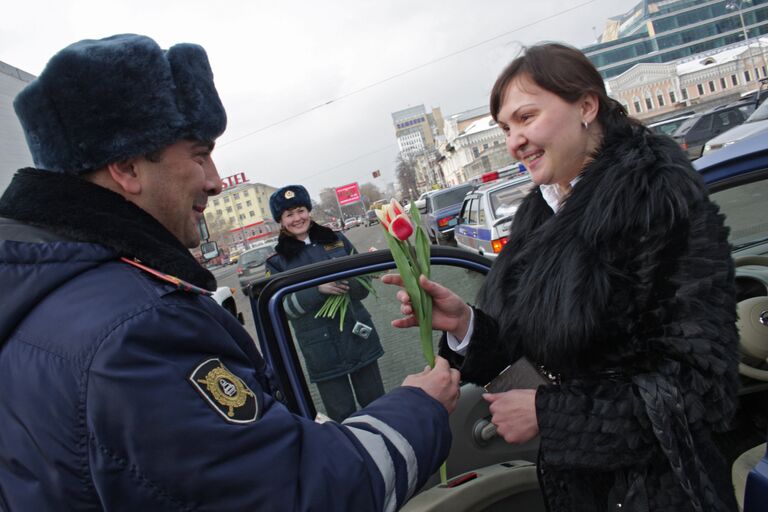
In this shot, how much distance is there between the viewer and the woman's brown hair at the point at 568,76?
1.57 metres

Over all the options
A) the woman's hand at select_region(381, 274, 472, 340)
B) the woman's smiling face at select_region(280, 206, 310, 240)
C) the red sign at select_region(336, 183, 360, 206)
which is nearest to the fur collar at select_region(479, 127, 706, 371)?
the woman's hand at select_region(381, 274, 472, 340)

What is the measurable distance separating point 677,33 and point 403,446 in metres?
112

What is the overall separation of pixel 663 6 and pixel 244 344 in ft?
366

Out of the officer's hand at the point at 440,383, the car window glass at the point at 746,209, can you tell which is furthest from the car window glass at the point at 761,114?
the officer's hand at the point at 440,383

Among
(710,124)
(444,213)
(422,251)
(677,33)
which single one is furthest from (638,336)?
(677,33)

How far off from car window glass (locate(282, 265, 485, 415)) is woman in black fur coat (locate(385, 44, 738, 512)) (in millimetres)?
532

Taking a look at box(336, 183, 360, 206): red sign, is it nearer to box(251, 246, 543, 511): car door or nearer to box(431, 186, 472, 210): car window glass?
box(431, 186, 472, 210): car window glass

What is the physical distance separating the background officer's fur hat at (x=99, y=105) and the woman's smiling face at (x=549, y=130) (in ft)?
3.39

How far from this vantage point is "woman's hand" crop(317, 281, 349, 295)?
2.01m

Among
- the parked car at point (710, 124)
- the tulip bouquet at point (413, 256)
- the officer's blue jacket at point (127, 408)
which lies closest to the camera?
the officer's blue jacket at point (127, 408)

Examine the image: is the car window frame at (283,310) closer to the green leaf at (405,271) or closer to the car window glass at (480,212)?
the green leaf at (405,271)

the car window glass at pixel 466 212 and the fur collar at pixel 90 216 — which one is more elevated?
the fur collar at pixel 90 216

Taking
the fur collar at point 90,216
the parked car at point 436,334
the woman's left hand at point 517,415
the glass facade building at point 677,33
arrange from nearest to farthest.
→ the fur collar at point 90,216
the woman's left hand at point 517,415
the parked car at point 436,334
the glass facade building at point 677,33

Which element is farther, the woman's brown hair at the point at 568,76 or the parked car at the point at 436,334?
the parked car at the point at 436,334
